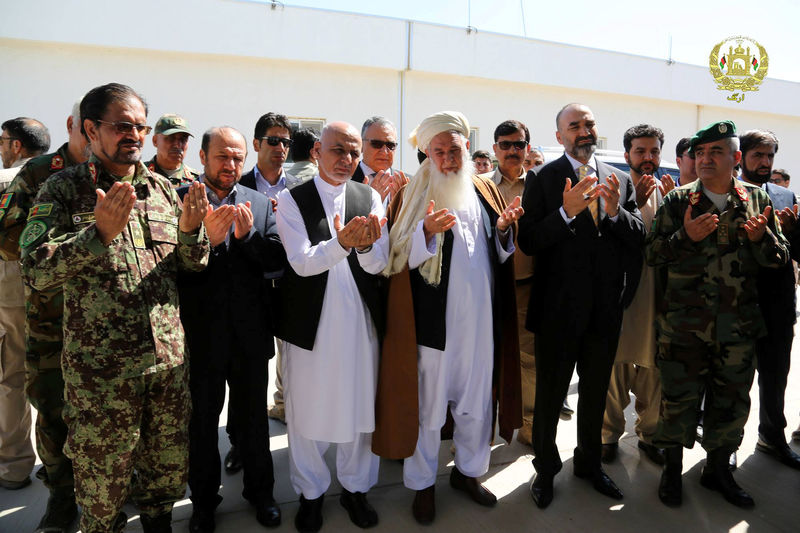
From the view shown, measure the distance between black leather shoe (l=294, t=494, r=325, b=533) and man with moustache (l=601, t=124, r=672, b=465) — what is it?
195 centimetres

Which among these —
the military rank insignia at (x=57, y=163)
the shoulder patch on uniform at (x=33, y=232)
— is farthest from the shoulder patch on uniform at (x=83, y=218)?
the military rank insignia at (x=57, y=163)

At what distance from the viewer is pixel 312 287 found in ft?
8.89

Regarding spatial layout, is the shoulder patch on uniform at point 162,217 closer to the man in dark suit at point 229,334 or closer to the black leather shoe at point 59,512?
the man in dark suit at point 229,334

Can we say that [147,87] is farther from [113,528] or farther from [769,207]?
[769,207]

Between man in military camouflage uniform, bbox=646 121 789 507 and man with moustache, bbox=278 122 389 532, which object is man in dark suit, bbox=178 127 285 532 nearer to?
man with moustache, bbox=278 122 389 532

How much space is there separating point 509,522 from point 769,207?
2.35m

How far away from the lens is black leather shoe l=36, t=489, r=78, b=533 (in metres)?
2.69

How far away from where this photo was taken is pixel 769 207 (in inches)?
121

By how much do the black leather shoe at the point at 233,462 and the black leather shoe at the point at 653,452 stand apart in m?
2.74

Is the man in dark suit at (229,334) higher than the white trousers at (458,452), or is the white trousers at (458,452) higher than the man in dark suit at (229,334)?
the man in dark suit at (229,334)

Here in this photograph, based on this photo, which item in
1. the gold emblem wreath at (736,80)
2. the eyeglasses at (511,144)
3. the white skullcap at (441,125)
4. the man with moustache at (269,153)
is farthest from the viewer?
the gold emblem wreath at (736,80)

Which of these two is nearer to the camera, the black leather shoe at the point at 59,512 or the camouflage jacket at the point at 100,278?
the camouflage jacket at the point at 100,278

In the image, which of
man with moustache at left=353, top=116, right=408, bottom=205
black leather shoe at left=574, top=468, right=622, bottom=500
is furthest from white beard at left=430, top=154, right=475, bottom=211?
black leather shoe at left=574, top=468, right=622, bottom=500

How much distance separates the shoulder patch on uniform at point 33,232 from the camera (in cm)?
205
